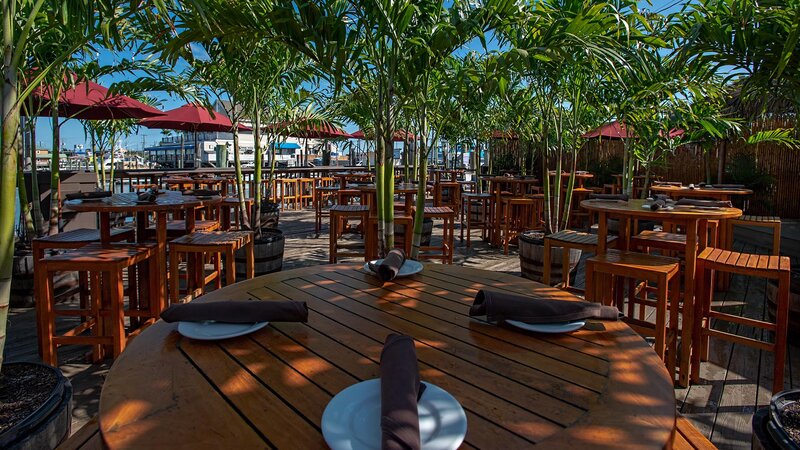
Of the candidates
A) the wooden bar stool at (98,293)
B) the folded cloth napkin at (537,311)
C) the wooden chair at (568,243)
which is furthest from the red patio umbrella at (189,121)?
the folded cloth napkin at (537,311)

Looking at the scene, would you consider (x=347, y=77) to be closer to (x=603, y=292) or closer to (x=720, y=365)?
(x=603, y=292)

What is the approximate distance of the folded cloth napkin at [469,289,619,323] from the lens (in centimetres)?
112

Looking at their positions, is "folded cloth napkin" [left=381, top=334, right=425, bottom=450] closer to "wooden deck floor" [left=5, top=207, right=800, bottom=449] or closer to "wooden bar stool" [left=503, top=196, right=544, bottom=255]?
"wooden deck floor" [left=5, top=207, right=800, bottom=449]

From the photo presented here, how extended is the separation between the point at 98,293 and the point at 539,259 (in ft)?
11.6

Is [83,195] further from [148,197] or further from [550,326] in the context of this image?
[550,326]

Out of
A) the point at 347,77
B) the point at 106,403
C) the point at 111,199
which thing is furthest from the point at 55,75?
the point at 106,403

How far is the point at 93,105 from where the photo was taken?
4531 mm

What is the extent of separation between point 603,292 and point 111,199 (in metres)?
3.17

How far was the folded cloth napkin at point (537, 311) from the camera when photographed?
1.12 meters

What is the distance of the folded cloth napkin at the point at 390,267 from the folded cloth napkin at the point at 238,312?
1.45 ft

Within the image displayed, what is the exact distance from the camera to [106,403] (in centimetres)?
78

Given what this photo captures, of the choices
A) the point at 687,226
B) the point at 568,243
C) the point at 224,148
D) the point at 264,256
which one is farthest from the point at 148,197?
the point at 224,148

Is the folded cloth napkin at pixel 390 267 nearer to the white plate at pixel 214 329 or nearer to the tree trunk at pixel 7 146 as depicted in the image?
the white plate at pixel 214 329

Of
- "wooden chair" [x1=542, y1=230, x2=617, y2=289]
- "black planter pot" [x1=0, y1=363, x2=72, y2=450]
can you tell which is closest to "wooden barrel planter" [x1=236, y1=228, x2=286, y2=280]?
"wooden chair" [x1=542, y1=230, x2=617, y2=289]
